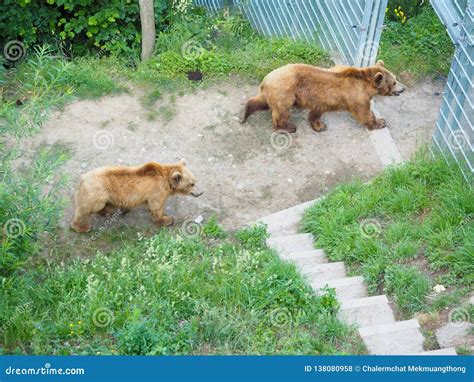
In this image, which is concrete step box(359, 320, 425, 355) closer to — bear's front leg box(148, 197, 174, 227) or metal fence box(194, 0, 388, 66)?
bear's front leg box(148, 197, 174, 227)

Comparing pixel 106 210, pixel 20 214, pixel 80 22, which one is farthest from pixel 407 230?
pixel 80 22

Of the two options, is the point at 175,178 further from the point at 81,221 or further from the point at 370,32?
the point at 370,32

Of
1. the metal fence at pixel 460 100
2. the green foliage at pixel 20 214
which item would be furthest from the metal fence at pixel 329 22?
the green foliage at pixel 20 214

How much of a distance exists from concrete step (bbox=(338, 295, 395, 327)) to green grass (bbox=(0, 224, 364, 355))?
168 mm

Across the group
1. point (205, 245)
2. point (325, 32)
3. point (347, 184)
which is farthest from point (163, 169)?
point (325, 32)

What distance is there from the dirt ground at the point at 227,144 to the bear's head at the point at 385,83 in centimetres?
55

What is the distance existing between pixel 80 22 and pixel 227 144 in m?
3.97

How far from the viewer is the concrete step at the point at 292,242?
356 inches

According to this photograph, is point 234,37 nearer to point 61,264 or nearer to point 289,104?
point 289,104

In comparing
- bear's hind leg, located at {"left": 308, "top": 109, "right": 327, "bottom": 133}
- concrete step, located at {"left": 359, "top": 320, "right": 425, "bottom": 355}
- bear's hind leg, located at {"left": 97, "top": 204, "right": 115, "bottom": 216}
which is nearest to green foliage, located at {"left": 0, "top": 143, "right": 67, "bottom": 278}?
bear's hind leg, located at {"left": 97, "top": 204, "right": 115, "bottom": 216}

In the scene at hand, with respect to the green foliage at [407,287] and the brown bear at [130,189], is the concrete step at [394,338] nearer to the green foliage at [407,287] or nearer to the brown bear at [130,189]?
the green foliage at [407,287]

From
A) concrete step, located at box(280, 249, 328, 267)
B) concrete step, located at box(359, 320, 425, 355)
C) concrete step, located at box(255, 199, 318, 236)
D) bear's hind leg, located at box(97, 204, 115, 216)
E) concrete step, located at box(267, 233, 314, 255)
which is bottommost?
bear's hind leg, located at box(97, 204, 115, 216)

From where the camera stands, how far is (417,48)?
12797 mm

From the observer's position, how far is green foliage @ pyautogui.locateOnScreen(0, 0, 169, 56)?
41.8ft
